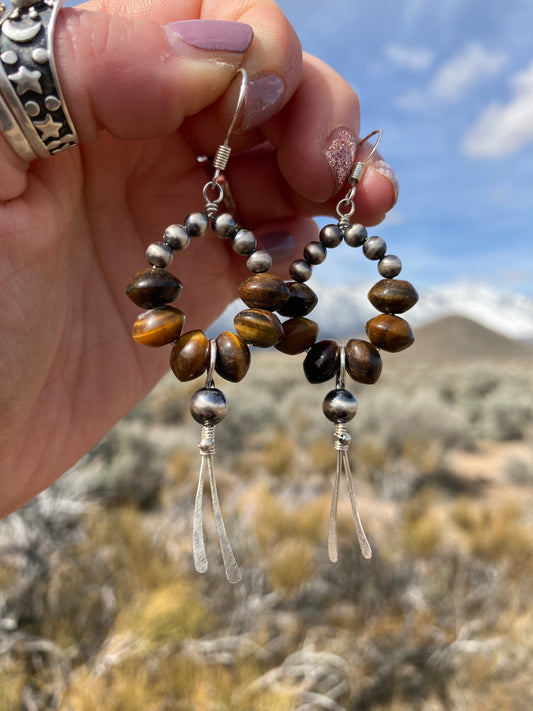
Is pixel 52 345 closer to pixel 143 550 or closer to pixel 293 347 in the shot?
pixel 293 347

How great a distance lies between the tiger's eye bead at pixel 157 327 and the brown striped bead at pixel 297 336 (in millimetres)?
269

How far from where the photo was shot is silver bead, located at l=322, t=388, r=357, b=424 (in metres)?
1.08

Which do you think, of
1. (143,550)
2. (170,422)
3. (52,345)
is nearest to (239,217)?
(52,345)

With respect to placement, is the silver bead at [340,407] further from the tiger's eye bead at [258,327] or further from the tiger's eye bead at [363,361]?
the tiger's eye bead at [258,327]

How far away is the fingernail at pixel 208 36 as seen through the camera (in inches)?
39.0

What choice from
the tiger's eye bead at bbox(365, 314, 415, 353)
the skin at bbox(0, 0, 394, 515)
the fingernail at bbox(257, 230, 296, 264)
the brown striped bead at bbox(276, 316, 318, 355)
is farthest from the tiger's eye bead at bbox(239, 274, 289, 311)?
the fingernail at bbox(257, 230, 296, 264)

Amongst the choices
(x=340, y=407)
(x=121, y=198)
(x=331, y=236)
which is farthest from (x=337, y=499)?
(x=121, y=198)

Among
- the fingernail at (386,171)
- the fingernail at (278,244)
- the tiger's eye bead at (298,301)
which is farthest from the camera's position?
the fingernail at (278,244)

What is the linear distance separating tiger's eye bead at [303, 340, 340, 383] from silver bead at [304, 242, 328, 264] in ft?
0.77

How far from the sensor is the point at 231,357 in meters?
1.00

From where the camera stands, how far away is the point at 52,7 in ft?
2.89

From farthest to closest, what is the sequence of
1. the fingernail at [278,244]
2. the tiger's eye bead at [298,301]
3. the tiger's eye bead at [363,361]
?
the fingernail at [278,244] < the tiger's eye bead at [298,301] < the tiger's eye bead at [363,361]

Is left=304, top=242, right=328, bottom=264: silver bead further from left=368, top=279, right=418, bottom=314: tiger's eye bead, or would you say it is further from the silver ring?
the silver ring

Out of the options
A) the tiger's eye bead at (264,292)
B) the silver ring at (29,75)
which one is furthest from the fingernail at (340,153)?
the silver ring at (29,75)
